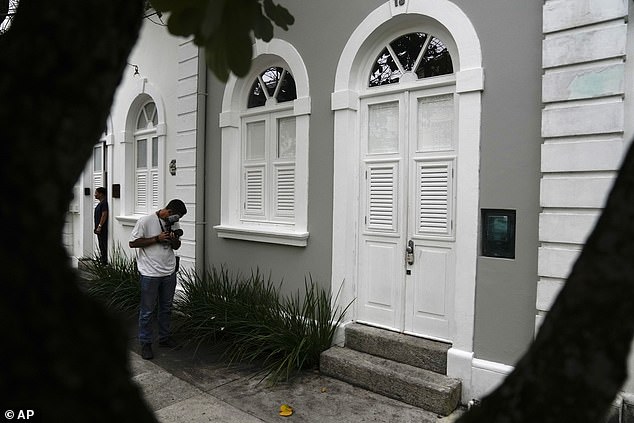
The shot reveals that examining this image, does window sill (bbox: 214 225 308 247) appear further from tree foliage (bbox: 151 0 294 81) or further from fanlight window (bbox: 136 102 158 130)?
tree foliage (bbox: 151 0 294 81)

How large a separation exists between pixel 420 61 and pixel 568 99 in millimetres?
1695

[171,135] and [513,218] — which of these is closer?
[513,218]

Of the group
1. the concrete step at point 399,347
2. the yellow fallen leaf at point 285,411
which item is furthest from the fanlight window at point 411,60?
the yellow fallen leaf at point 285,411

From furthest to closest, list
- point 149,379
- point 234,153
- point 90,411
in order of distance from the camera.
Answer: point 234,153 → point 149,379 → point 90,411

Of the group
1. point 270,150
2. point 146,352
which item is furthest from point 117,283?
point 270,150

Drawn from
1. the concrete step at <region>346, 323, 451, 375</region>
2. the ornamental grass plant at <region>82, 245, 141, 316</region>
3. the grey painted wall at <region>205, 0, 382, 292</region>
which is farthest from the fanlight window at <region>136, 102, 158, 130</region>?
the concrete step at <region>346, 323, 451, 375</region>

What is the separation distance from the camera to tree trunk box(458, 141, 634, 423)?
89cm

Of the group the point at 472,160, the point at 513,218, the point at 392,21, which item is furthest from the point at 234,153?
the point at 513,218

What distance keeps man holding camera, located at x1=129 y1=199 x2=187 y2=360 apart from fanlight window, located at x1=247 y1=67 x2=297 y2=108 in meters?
2.02

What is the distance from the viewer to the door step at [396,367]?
459 centimetres

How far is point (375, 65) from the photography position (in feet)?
18.9

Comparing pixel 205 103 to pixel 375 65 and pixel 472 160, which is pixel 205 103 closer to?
pixel 375 65

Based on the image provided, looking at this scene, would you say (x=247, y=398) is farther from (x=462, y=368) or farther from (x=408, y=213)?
(x=408, y=213)

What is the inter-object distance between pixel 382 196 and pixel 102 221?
698 centimetres
